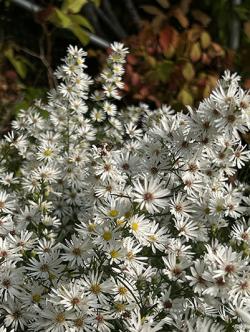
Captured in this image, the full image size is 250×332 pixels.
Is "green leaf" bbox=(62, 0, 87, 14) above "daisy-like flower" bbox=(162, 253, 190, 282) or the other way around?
the other way around

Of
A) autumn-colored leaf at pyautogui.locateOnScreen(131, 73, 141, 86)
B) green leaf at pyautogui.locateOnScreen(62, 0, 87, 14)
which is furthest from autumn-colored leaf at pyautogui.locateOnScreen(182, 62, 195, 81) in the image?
green leaf at pyautogui.locateOnScreen(62, 0, 87, 14)

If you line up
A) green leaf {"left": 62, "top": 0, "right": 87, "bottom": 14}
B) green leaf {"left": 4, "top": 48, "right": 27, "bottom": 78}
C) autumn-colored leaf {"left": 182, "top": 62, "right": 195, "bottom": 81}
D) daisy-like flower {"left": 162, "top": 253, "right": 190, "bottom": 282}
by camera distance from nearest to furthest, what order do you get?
daisy-like flower {"left": 162, "top": 253, "right": 190, "bottom": 282} < autumn-colored leaf {"left": 182, "top": 62, "right": 195, "bottom": 81} < green leaf {"left": 62, "top": 0, "right": 87, "bottom": 14} < green leaf {"left": 4, "top": 48, "right": 27, "bottom": 78}

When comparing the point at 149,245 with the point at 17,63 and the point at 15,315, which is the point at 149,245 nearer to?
the point at 15,315

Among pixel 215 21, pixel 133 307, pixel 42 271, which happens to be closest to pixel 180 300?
pixel 133 307

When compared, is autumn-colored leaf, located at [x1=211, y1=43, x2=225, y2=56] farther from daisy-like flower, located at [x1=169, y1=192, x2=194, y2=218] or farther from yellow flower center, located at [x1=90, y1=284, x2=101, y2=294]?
yellow flower center, located at [x1=90, y1=284, x2=101, y2=294]

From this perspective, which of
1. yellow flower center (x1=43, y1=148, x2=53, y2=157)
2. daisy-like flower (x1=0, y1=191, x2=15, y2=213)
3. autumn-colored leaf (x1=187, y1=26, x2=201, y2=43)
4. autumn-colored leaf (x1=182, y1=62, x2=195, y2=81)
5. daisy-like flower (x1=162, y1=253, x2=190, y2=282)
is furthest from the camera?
autumn-colored leaf (x1=187, y1=26, x2=201, y2=43)

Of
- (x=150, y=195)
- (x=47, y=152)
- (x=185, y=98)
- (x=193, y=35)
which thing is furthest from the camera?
(x=193, y=35)

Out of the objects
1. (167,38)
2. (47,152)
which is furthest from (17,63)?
(47,152)

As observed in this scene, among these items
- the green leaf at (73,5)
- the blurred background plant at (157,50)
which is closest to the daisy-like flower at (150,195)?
the blurred background plant at (157,50)
